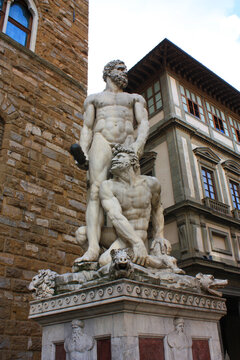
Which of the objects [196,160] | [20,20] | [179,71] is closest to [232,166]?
[196,160]

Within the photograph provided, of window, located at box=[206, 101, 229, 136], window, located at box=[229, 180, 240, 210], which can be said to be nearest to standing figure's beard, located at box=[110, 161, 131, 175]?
window, located at box=[229, 180, 240, 210]

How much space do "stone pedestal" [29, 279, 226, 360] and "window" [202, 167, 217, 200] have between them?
14075 millimetres

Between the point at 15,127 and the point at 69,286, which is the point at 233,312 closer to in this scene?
the point at 15,127

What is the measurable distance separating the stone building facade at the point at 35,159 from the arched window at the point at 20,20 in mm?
29

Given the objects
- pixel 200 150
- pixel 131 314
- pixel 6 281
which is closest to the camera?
pixel 131 314

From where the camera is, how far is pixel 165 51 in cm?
1883

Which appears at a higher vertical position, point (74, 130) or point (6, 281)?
point (74, 130)

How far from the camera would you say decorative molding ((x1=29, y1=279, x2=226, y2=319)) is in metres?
2.73

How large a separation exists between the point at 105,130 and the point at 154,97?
16125mm

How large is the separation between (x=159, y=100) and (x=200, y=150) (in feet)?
12.2

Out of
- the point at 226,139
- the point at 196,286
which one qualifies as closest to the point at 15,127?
the point at 196,286

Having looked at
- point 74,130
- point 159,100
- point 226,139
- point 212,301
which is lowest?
point 212,301

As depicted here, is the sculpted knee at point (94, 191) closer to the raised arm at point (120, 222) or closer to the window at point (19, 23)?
the raised arm at point (120, 222)

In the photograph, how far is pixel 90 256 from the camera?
367cm
